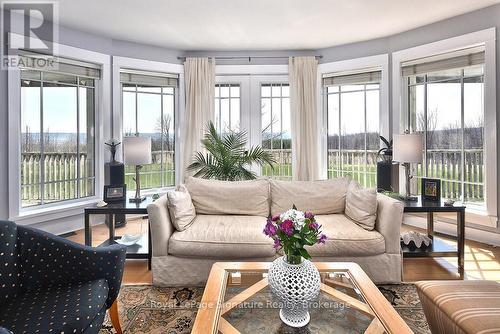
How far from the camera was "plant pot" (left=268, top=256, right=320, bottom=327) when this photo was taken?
1.30 metres

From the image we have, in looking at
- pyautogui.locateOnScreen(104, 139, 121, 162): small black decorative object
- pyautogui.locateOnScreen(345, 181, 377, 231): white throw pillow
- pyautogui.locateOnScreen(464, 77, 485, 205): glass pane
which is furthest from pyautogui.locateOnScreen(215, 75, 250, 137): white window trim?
pyautogui.locateOnScreen(464, 77, 485, 205): glass pane

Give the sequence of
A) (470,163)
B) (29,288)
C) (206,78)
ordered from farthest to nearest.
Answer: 1. (206,78)
2. (470,163)
3. (29,288)

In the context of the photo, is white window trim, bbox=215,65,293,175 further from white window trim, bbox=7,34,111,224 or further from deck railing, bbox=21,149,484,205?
white window trim, bbox=7,34,111,224

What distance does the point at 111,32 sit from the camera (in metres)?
3.77

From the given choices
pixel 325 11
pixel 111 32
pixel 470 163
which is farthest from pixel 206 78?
pixel 470 163

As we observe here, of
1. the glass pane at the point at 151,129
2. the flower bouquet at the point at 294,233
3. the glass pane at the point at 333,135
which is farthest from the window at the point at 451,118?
the glass pane at the point at 151,129

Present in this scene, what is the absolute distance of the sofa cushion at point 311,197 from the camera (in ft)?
8.97

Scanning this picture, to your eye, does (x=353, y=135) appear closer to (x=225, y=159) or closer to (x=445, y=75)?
(x=445, y=75)

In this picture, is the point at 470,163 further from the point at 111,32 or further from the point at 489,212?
the point at 111,32

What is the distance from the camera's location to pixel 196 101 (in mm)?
4383

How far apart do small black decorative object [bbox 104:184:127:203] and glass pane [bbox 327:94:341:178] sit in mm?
3062

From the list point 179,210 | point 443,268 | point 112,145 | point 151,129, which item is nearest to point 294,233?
point 179,210

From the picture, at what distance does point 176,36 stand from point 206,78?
0.73 meters

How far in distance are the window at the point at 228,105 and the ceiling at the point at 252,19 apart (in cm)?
67
